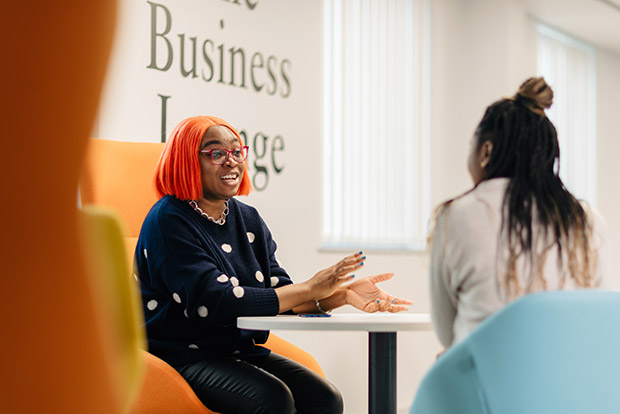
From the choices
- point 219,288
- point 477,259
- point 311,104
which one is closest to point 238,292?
point 219,288

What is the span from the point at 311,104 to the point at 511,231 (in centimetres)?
300

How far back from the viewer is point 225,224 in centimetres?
241

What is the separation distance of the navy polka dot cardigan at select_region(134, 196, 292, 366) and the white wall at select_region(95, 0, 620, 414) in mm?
416

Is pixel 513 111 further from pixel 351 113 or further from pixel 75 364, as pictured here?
pixel 351 113

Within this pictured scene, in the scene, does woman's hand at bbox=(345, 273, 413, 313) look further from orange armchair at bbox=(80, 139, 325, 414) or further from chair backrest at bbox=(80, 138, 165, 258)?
chair backrest at bbox=(80, 138, 165, 258)

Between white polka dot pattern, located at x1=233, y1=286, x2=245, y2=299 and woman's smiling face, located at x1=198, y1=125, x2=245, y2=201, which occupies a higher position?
woman's smiling face, located at x1=198, y1=125, x2=245, y2=201

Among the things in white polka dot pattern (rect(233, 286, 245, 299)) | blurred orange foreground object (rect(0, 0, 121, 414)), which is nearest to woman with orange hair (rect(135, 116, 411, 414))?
white polka dot pattern (rect(233, 286, 245, 299))

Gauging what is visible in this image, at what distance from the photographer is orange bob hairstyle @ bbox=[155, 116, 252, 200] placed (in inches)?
90.4

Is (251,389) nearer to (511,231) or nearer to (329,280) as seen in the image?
(329,280)

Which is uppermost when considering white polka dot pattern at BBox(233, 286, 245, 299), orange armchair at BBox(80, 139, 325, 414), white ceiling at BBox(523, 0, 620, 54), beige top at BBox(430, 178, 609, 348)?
white ceiling at BBox(523, 0, 620, 54)

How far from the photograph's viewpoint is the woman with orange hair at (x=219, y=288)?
6.86 feet

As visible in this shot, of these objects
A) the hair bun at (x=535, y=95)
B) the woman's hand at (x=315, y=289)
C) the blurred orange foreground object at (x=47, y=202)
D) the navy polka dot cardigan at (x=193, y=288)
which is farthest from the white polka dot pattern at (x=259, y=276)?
the blurred orange foreground object at (x=47, y=202)

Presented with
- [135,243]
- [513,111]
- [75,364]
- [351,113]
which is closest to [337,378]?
[351,113]

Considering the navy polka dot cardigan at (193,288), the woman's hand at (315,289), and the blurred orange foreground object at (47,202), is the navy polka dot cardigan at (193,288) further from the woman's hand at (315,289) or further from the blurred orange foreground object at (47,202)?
the blurred orange foreground object at (47,202)
